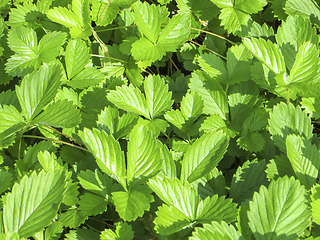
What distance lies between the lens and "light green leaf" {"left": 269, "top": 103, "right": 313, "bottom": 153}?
5.02ft

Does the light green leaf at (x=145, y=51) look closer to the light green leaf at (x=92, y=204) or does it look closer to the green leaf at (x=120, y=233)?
the light green leaf at (x=92, y=204)

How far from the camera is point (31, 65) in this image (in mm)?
1941

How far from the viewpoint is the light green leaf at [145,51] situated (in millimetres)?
1915

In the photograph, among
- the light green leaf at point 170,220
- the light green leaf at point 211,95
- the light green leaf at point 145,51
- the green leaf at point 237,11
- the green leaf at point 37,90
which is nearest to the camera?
the light green leaf at point 170,220

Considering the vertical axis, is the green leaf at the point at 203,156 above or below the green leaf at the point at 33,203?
above

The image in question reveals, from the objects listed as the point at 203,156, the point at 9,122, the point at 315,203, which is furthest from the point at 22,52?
the point at 315,203

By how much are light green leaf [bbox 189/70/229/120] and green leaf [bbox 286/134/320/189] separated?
1.57ft

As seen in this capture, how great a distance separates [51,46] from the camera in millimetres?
1962

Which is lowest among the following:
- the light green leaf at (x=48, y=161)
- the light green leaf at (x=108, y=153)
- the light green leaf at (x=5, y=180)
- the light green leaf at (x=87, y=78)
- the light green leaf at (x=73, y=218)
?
the light green leaf at (x=73, y=218)

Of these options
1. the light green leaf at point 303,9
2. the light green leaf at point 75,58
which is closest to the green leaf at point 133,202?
the light green leaf at point 75,58

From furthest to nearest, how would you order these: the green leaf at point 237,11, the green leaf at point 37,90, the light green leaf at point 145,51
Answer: the green leaf at point 237,11
the light green leaf at point 145,51
the green leaf at point 37,90

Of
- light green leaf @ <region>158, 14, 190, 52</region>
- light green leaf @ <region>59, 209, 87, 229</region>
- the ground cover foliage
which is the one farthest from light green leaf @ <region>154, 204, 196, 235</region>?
light green leaf @ <region>158, 14, 190, 52</region>

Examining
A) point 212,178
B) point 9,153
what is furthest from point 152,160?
point 9,153

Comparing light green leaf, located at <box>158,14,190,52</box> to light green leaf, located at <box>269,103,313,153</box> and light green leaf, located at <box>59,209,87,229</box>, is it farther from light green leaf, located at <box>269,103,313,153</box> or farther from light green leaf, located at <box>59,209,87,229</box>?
light green leaf, located at <box>59,209,87,229</box>
